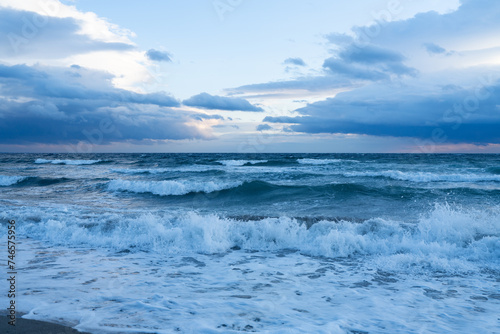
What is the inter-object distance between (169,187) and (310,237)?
1262cm

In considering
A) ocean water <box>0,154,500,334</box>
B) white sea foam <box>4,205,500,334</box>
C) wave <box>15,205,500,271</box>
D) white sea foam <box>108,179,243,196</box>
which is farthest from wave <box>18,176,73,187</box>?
wave <box>15,205,500,271</box>

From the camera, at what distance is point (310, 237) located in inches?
332

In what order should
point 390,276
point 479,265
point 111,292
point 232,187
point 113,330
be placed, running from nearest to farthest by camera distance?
point 113,330
point 111,292
point 390,276
point 479,265
point 232,187

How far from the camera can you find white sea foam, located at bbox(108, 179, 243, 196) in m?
18.8

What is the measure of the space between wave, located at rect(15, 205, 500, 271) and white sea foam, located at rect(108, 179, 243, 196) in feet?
30.0

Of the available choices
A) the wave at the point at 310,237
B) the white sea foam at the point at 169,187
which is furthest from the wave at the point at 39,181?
the wave at the point at 310,237

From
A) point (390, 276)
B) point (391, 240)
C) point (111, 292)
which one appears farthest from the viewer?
point (391, 240)

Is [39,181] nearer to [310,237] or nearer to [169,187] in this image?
[169,187]

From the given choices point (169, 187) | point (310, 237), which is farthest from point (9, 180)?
point (310, 237)

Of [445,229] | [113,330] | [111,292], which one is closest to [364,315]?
[113,330]

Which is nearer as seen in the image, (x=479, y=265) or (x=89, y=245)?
(x=479, y=265)

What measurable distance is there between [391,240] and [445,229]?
1.42 m

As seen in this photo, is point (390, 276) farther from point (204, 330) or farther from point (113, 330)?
point (113, 330)

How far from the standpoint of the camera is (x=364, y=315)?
434 centimetres
